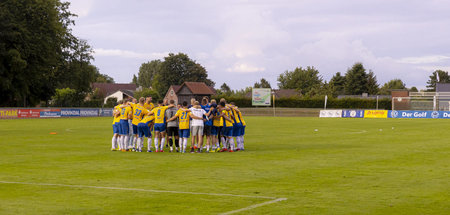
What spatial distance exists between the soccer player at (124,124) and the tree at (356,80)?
337 ft

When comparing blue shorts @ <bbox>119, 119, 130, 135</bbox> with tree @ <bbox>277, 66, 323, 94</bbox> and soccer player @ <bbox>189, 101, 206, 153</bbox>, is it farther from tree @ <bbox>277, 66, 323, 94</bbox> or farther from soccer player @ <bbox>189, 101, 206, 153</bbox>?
tree @ <bbox>277, 66, 323, 94</bbox>

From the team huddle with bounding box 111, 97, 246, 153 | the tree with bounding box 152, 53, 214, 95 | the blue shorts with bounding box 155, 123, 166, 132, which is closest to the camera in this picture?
the team huddle with bounding box 111, 97, 246, 153

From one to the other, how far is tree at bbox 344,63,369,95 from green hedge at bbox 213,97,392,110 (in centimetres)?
3211

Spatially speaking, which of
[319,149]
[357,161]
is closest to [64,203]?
[357,161]

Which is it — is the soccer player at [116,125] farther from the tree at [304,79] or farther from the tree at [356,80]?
the tree at [304,79]

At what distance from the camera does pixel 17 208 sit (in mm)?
9398

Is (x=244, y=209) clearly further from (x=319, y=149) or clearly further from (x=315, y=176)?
(x=319, y=149)

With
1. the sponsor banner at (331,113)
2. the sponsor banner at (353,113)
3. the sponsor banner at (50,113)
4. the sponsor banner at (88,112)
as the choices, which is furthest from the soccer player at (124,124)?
the sponsor banner at (331,113)

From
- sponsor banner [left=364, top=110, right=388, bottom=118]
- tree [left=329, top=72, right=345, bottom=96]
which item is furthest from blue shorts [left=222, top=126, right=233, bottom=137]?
tree [left=329, top=72, right=345, bottom=96]

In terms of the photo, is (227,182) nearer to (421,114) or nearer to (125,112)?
(125,112)

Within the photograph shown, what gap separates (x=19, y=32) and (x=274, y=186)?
58.7 metres

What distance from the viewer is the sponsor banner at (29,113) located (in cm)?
6512

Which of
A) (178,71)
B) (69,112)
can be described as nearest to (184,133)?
(69,112)

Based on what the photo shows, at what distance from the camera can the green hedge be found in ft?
273
